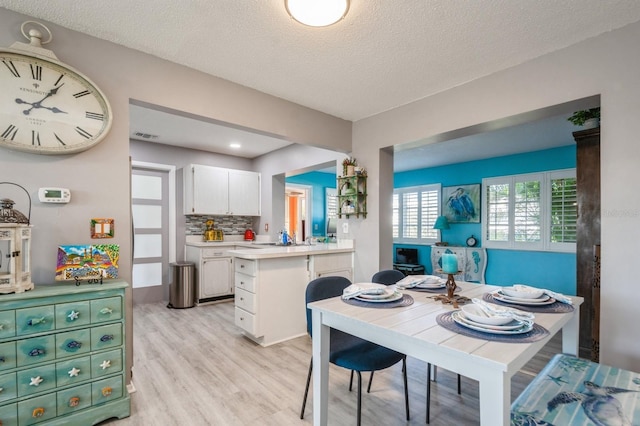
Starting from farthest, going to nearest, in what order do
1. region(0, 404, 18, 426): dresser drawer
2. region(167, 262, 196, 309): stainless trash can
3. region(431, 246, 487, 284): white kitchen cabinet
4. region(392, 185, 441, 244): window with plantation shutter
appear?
region(392, 185, 441, 244): window with plantation shutter, region(431, 246, 487, 284): white kitchen cabinet, region(167, 262, 196, 309): stainless trash can, region(0, 404, 18, 426): dresser drawer

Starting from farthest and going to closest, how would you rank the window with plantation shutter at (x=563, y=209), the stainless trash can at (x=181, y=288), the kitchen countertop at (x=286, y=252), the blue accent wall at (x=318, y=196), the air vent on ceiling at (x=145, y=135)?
the blue accent wall at (x=318, y=196)
the window with plantation shutter at (x=563, y=209)
the stainless trash can at (x=181, y=288)
the air vent on ceiling at (x=145, y=135)
the kitchen countertop at (x=286, y=252)

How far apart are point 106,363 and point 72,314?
36 centimetres

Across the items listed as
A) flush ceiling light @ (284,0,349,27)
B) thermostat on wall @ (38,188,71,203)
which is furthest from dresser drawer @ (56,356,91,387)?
flush ceiling light @ (284,0,349,27)

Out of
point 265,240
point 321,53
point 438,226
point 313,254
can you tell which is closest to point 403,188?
point 438,226

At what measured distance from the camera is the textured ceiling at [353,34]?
175 cm

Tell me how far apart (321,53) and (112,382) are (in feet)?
8.36

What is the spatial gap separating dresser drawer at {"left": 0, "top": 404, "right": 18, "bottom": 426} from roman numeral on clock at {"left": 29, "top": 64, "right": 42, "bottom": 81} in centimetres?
180

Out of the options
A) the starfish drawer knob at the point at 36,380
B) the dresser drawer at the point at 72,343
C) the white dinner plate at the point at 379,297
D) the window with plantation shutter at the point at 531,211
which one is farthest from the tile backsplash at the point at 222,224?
the window with plantation shutter at the point at 531,211

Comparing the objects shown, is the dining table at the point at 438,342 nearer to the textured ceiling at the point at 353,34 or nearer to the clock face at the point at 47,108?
the textured ceiling at the point at 353,34

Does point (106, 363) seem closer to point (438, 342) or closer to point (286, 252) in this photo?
point (286, 252)

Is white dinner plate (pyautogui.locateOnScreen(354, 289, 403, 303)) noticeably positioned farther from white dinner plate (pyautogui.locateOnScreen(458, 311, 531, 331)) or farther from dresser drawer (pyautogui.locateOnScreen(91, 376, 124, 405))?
dresser drawer (pyautogui.locateOnScreen(91, 376, 124, 405))

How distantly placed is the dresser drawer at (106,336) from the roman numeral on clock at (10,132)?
119 cm

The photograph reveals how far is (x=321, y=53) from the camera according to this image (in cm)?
221

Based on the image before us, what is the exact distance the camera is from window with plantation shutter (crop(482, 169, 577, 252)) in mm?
4793
